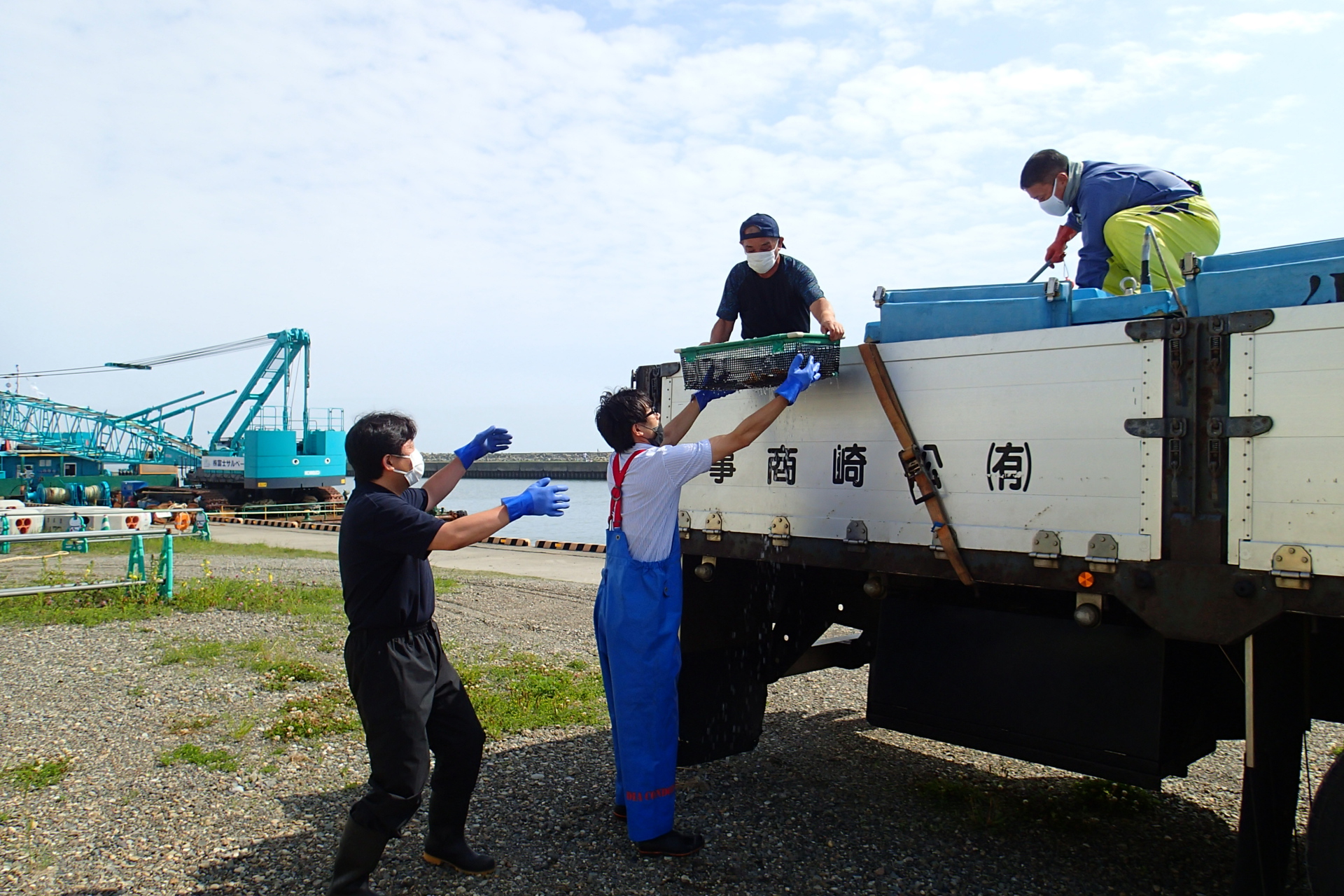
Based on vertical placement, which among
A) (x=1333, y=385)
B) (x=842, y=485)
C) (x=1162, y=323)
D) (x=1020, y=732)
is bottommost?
(x=1020, y=732)

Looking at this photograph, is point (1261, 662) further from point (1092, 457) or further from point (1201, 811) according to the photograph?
point (1201, 811)

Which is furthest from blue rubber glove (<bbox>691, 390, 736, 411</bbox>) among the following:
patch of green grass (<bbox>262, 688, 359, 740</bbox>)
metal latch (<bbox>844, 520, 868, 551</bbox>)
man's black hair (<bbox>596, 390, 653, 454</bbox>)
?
patch of green grass (<bbox>262, 688, 359, 740</bbox>)

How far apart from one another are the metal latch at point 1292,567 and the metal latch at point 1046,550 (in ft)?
2.14

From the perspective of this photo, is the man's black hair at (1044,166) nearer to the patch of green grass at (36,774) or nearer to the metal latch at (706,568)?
the metal latch at (706,568)

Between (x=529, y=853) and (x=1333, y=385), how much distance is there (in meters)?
3.49

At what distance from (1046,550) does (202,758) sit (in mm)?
4588

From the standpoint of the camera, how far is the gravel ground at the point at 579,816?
3.64 m

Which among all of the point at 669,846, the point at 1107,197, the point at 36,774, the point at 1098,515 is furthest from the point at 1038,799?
the point at 36,774

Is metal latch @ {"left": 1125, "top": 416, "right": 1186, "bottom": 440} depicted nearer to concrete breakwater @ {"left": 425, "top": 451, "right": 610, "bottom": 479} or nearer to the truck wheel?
the truck wheel

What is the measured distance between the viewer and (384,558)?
339cm

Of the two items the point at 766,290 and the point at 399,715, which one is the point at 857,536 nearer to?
the point at 766,290

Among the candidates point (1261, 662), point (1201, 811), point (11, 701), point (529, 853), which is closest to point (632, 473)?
point (529, 853)

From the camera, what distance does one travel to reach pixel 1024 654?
3555mm

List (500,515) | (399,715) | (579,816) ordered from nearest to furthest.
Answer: (399,715) < (500,515) < (579,816)
